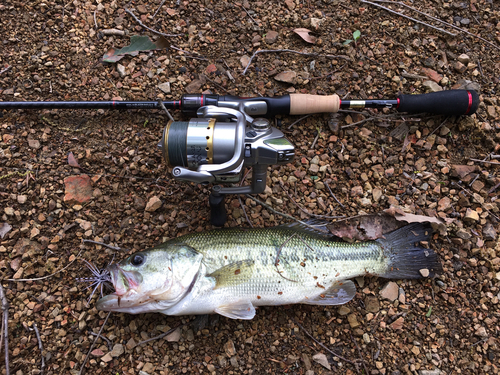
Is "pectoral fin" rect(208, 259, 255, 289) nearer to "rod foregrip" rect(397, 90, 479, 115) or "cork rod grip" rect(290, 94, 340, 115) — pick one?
"cork rod grip" rect(290, 94, 340, 115)

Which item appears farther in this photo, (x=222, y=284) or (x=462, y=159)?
(x=462, y=159)

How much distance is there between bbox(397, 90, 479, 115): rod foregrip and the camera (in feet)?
9.97

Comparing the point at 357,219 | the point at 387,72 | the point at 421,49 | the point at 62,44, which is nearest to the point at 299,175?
the point at 357,219

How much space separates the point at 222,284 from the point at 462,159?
2.66 metres

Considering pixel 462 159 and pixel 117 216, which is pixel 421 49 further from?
pixel 117 216

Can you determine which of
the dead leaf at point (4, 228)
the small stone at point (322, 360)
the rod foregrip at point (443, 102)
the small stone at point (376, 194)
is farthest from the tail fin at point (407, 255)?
the dead leaf at point (4, 228)

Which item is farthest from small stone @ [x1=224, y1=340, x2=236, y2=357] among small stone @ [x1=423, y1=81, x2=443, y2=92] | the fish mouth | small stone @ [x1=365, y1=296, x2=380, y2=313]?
small stone @ [x1=423, y1=81, x2=443, y2=92]

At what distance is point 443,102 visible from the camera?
3.06m

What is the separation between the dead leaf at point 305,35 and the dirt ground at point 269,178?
4 cm

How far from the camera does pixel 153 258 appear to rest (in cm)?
255

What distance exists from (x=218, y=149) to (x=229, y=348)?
1755 millimetres

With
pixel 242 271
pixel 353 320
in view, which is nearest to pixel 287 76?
pixel 242 271

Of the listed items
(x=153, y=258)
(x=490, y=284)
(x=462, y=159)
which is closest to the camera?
(x=153, y=258)

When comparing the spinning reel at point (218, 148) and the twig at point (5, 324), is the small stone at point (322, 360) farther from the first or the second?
the twig at point (5, 324)
